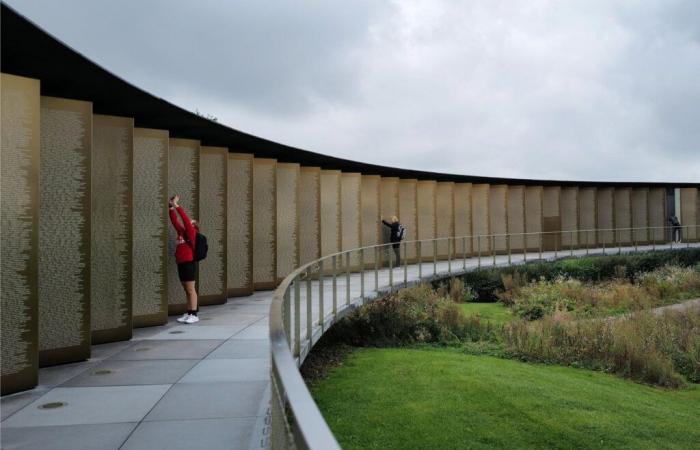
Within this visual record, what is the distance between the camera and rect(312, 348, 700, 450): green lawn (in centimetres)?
649

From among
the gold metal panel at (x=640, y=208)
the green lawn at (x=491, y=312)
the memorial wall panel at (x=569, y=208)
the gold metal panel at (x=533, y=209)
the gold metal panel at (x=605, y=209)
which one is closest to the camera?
the green lawn at (x=491, y=312)

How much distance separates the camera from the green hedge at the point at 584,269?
20.5 meters

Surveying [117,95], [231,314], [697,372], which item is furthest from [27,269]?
[697,372]

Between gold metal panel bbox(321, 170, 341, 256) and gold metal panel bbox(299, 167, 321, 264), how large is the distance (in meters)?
0.68

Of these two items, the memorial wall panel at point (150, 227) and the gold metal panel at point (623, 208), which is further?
the gold metal panel at point (623, 208)

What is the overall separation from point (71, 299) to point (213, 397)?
2.68 m

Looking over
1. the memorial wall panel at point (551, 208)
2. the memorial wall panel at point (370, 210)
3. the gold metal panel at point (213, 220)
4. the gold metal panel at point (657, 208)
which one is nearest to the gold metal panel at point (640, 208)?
the gold metal panel at point (657, 208)

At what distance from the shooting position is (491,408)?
725 cm

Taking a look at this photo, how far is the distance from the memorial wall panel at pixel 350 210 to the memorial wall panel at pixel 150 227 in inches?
332

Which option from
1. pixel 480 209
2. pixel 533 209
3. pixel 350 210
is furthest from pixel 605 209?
pixel 350 210

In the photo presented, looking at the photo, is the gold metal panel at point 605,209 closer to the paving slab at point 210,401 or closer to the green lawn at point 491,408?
the green lawn at point 491,408

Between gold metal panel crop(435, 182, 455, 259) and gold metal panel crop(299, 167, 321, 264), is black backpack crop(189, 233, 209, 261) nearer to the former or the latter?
gold metal panel crop(299, 167, 321, 264)

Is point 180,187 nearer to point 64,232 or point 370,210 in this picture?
point 64,232

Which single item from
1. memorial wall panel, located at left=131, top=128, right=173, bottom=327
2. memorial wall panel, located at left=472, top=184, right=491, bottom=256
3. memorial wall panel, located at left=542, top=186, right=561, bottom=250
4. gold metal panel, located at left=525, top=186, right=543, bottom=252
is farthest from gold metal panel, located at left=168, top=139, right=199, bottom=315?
memorial wall panel, located at left=542, top=186, right=561, bottom=250
